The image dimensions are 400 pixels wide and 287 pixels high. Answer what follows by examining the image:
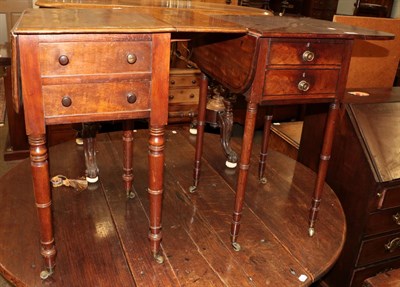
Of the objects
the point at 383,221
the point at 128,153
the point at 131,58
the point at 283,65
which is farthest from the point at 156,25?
the point at 383,221

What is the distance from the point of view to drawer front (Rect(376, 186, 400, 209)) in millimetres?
1619

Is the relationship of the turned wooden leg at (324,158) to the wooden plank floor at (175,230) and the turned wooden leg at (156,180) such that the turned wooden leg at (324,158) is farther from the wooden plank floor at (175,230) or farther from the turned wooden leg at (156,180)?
the turned wooden leg at (156,180)

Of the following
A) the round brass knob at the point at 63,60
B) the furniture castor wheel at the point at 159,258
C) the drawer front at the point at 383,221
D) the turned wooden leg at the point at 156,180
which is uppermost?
the round brass knob at the point at 63,60

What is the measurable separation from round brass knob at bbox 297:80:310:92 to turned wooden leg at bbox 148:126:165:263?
1.43 ft

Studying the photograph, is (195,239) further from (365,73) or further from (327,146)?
(365,73)

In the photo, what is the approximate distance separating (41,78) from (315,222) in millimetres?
1082

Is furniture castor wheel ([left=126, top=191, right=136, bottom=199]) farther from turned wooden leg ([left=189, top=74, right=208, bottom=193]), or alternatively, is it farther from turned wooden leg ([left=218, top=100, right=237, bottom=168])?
turned wooden leg ([left=218, top=100, right=237, bottom=168])

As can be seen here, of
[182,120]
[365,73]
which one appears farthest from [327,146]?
[182,120]

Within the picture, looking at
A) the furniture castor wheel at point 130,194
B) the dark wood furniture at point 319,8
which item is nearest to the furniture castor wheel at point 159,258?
the furniture castor wheel at point 130,194

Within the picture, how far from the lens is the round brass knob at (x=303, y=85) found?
126 centimetres

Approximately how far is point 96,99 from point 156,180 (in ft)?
0.98

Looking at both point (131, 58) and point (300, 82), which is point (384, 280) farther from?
point (131, 58)

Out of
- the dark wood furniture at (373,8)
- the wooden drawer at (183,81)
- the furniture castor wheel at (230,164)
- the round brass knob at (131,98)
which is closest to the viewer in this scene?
the round brass knob at (131,98)

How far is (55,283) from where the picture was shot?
115cm
